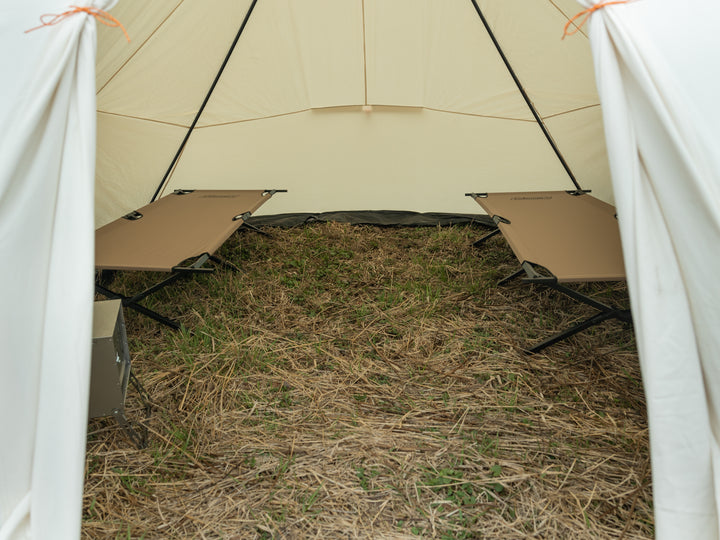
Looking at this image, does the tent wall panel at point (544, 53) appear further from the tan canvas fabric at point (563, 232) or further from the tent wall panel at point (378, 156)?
the tan canvas fabric at point (563, 232)

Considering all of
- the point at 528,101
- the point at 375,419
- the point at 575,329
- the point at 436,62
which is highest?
the point at 436,62

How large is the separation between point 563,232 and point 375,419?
4.40 ft

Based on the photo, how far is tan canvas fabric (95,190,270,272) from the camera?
91.1 inches

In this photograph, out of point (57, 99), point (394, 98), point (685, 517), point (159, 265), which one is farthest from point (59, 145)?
point (394, 98)

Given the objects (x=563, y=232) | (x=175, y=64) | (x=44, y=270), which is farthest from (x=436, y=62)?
(x=44, y=270)

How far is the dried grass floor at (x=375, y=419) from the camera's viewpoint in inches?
57.7

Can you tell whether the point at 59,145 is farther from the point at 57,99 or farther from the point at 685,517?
the point at 685,517

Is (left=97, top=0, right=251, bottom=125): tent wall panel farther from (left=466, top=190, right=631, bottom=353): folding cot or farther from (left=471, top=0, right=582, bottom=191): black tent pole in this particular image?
(left=466, top=190, right=631, bottom=353): folding cot

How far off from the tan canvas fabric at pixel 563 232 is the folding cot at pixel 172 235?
55.7 inches

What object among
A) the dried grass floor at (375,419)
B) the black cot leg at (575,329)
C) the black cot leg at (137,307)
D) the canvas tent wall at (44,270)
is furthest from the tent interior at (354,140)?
the black cot leg at (137,307)

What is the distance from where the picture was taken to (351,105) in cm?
345

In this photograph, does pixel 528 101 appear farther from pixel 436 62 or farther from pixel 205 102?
pixel 205 102

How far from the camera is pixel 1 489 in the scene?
3.84 ft

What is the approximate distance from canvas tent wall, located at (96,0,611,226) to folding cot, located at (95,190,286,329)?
273 millimetres
